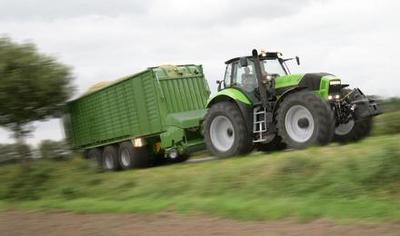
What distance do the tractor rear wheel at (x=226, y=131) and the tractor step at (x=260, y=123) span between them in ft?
0.62

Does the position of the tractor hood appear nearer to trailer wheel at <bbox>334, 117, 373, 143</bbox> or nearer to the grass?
trailer wheel at <bbox>334, 117, 373, 143</bbox>

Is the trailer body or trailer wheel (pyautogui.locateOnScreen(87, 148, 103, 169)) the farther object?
trailer wheel (pyautogui.locateOnScreen(87, 148, 103, 169))

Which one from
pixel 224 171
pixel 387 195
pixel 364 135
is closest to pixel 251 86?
pixel 364 135

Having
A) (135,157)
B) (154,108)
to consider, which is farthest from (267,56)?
(135,157)

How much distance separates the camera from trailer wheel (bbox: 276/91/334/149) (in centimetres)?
1260

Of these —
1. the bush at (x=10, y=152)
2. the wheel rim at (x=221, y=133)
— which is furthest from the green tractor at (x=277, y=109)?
the bush at (x=10, y=152)

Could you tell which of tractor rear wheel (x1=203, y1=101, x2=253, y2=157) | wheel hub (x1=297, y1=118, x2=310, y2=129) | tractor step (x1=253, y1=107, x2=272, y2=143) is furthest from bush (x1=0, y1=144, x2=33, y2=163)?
wheel hub (x1=297, y1=118, x2=310, y2=129)

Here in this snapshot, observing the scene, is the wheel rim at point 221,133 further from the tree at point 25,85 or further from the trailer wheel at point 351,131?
the tree at point 25,85

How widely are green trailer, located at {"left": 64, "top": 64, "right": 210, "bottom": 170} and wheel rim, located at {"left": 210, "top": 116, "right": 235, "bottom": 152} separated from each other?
146 cm

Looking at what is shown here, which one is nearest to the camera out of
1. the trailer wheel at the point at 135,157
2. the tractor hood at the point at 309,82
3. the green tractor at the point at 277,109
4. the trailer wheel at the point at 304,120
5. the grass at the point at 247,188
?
the grass at the point at 247,188

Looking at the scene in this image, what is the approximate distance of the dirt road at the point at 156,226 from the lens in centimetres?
776

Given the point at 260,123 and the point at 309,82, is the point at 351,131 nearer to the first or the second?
the point at 309,82

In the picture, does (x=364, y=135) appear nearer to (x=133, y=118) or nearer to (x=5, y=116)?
(x=133, y=118)

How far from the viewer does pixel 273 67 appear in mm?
15078
